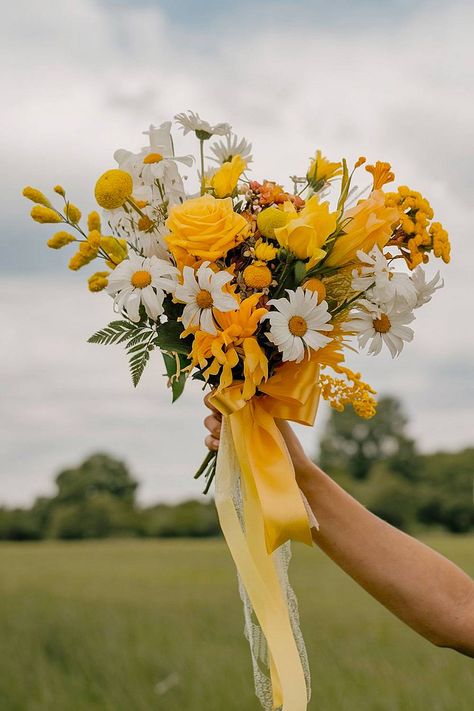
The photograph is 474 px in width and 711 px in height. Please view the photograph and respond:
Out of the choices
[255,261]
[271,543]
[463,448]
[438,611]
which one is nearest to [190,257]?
[255,261]

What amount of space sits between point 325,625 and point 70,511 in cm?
2671

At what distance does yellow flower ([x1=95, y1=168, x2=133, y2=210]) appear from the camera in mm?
2301

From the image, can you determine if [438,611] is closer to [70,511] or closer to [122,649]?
[122,649]

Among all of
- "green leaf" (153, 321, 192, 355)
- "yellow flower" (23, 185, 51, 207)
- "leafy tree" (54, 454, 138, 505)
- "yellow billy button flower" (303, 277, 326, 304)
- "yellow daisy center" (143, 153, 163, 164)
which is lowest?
"green leaf" (153, 321, 192, 355)

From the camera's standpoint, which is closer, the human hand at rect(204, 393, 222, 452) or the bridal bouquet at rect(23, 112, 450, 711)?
the bridal bouquet at rect(23, 112, 450, 711)

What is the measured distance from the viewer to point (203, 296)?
2.17 meters

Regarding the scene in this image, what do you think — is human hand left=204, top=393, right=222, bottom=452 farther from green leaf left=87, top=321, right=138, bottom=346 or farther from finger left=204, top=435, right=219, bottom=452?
green leaf left=87, top=321, right=138, bottom=346

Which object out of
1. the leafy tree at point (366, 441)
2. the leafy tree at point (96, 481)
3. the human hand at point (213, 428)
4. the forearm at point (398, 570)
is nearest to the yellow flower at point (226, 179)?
the human hand at point (213, 428)

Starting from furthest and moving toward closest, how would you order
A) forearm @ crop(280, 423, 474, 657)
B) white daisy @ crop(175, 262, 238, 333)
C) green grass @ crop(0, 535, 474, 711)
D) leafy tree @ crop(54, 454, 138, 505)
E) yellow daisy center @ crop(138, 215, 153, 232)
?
leafy tree @ crop(54, 454, 138, 505) → green grass @ crop(0, 535, 474, 711) → forearm @ crop(280, 423, 474, 657) → yellow daisy center @ crop(138, 215, 153, 232) → white daisy @ crop(175, 262, 238, 333)

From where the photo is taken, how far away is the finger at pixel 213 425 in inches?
102

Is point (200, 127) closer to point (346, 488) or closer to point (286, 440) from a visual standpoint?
point (286, 440)

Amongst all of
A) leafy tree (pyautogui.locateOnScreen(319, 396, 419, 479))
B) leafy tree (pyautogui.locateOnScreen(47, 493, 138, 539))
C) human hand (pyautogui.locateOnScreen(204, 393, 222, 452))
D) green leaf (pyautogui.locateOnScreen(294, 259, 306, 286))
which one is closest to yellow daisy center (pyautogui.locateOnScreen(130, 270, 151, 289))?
green leaf (pyautogui.locateOnScreen(294, 259, 306, 286))

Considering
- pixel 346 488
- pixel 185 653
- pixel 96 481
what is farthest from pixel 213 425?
pixel 96 481

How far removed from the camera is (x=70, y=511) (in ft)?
118
